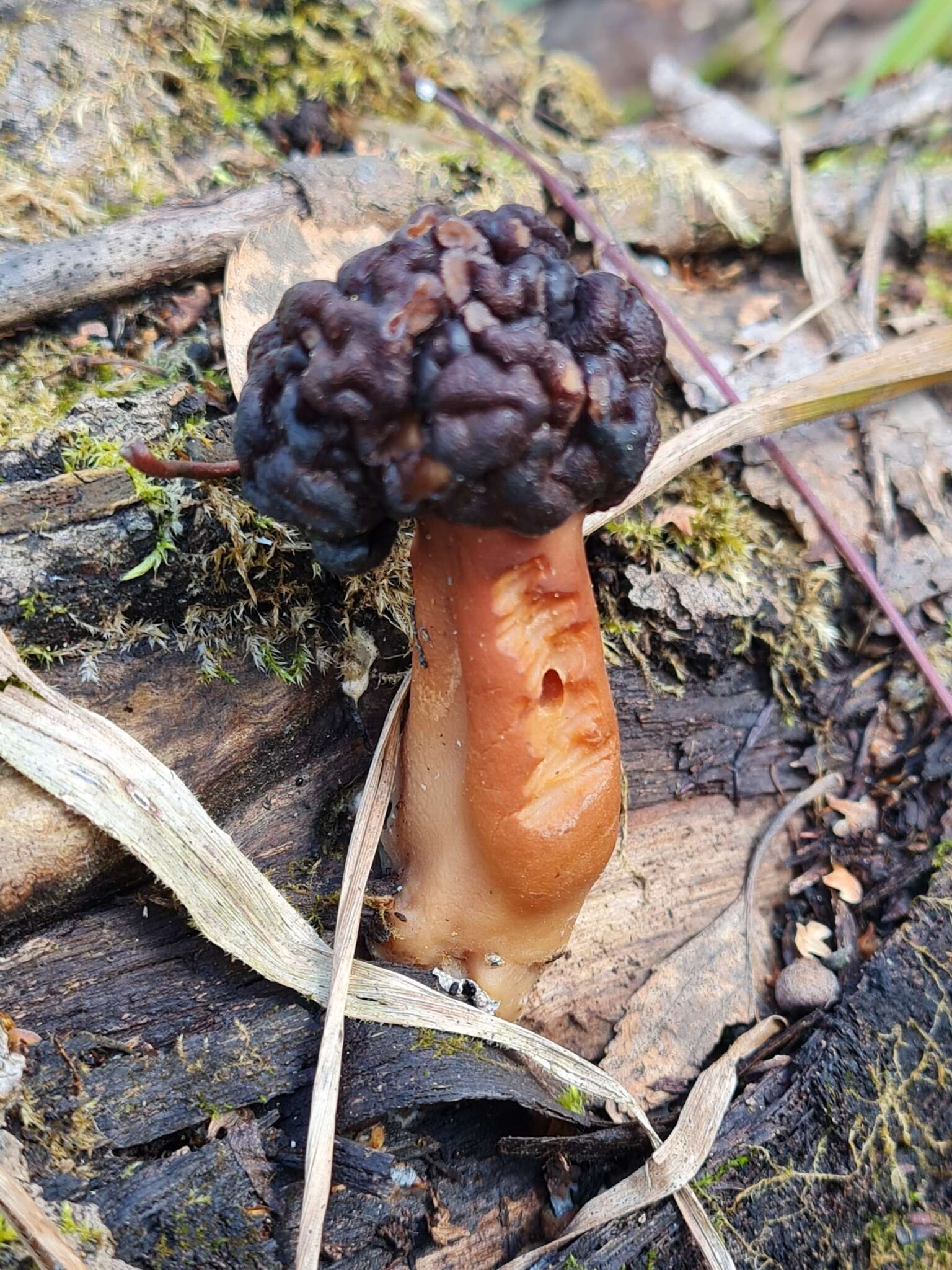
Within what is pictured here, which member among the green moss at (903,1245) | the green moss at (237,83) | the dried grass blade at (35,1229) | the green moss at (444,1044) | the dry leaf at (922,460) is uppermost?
the green moss at (237,83)

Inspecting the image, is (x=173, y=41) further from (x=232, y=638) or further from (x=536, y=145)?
(x=232, y=638)

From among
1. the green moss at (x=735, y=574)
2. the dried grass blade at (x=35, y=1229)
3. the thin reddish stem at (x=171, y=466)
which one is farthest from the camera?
the green moss at (x=735, y=574)

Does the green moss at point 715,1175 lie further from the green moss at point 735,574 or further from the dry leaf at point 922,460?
the dry leaf at point 922,460

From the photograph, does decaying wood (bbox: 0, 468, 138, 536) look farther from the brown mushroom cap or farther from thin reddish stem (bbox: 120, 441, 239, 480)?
the brown mushroom cap

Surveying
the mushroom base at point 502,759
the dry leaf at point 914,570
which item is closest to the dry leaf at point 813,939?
the mushroom base at point 502,759

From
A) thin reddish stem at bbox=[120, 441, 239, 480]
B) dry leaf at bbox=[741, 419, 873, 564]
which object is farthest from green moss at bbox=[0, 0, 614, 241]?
dry leaf at bbox=[741, 419, 873, 564]

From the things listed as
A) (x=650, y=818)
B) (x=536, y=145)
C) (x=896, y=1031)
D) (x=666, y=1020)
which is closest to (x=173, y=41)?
(x=536, y=145)
